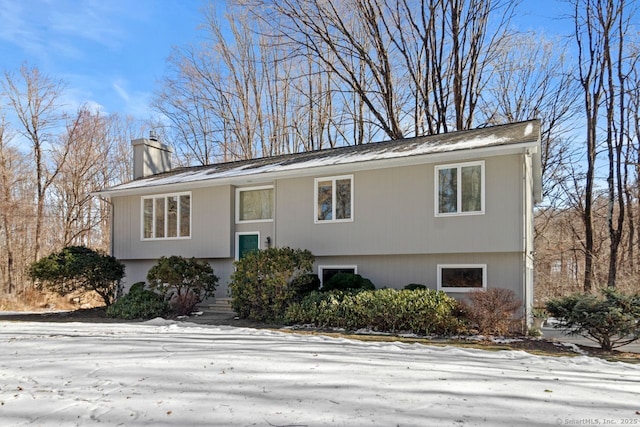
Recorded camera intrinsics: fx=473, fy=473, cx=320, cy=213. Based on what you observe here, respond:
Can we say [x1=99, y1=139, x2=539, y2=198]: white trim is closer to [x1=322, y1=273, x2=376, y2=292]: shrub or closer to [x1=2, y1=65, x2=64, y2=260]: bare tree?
[x1=322, y1=273, x2=376, y2=292]: shrub

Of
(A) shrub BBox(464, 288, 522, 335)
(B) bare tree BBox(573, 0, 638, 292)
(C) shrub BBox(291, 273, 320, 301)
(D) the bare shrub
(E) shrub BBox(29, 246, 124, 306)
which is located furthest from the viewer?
(B) bare tree BBox(573, 0, 638, 292)

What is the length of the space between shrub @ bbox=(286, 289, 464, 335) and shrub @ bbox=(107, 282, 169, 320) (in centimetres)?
402

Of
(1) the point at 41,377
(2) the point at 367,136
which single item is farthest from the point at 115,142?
(1) the point at 41,377

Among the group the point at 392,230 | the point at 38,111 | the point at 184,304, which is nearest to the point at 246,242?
the point at 184,304

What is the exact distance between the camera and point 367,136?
2491cm

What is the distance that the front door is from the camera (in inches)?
551

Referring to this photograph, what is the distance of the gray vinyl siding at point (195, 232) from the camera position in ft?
46.3

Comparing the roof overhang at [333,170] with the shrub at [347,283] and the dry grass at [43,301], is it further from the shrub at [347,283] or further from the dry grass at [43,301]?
the dry grass at [43,301]

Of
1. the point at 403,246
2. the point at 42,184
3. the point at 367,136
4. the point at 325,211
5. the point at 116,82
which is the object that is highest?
the point at 116,82

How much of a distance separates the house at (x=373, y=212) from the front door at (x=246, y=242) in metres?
0.03

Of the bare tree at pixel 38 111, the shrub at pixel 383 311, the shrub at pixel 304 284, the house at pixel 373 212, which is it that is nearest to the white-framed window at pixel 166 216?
the house at pixel 373 212

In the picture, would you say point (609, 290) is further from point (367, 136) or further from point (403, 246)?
point (367, 136)

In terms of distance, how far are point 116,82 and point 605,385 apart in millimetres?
23973

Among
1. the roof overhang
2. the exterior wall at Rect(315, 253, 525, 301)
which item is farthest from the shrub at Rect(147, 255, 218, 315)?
the exterior wall at Rect(315, 253, 525, 301)
